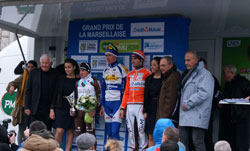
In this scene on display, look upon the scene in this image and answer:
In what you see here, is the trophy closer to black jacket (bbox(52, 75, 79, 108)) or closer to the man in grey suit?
black jacket (bbox(52, 75, 79, 108))

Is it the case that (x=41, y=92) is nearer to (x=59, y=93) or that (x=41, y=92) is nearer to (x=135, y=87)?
(x=59, y=93)

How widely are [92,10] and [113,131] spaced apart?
2214mm

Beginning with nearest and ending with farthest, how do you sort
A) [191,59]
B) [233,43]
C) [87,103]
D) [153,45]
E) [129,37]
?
1. [191,59]
2. [87,103]
3. [153,45]
4. [129,37]
5. [233,43]

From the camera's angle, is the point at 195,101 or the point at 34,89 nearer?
the point at 195,101

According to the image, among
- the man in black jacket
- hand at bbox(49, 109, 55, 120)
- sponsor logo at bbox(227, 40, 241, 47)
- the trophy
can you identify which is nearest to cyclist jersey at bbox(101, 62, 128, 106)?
the trophy

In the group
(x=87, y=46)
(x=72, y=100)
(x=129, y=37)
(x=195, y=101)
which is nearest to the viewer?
(x=195, y=101)

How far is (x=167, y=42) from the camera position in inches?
290

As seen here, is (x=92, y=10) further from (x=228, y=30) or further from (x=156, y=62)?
(x=228, y=30)

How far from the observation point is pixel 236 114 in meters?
6.98

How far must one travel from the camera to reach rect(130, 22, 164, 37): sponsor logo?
7.45 metres

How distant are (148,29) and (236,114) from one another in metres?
2.20

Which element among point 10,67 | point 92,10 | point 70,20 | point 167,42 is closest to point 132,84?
point 167,42

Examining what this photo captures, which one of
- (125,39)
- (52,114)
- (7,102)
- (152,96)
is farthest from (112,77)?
(7,102)

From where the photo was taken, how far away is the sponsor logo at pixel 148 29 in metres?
7.45
